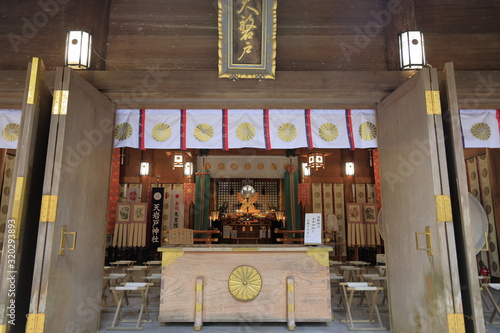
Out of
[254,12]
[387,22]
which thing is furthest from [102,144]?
[387,22]

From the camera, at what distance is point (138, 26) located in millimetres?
4238

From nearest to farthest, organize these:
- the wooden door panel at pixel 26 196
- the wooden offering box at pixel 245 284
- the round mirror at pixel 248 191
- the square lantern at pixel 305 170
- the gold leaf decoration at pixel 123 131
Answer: the wooden door panel at pixel 26 196 → the wooden offering box at pixel 245 284 → the gold leaf decoration at pixel 123 131 → the square lantern at pixel 305 170 → the round mirror at pixel 248 191

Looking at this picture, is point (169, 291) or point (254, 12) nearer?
point (254, 12)

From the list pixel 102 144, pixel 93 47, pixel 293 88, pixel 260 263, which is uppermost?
pixel 93 47

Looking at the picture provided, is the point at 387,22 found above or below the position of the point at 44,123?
above

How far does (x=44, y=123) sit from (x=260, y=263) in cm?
289

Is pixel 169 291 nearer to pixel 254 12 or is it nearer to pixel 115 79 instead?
pixel 115 79

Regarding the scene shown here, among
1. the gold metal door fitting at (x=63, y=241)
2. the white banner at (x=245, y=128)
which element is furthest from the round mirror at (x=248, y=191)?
the gold metal door fitting at (x=63, y=241)

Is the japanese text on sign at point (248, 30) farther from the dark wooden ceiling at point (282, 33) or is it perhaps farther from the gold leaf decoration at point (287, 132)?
the gold leaf decoration at point (287, 132)

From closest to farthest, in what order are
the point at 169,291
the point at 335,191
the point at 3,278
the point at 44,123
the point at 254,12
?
the point at 3,278 < the point at 44,123 < the point at 254,12 < the point at 169,291 < the point at 335,191

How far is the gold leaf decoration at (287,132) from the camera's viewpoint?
14.6ft

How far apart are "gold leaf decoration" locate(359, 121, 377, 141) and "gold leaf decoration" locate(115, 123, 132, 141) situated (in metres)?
3.08

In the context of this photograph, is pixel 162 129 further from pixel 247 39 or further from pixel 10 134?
pixel 10 134

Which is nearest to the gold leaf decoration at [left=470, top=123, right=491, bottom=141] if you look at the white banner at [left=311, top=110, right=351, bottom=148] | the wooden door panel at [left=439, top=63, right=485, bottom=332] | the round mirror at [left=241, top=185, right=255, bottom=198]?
the wooden door panel at [left=439, top=63, right=485, bottom=332]
